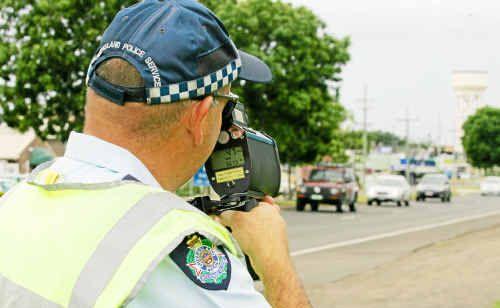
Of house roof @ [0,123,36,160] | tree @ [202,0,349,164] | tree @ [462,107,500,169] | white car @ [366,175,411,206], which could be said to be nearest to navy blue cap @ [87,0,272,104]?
tree @ [202,0,349,164]

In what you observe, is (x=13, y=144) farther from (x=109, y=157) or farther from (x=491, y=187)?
(x=109, y=157)

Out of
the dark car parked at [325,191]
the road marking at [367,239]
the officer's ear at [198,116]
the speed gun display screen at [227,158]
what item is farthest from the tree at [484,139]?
the officer's ear at [198,116]

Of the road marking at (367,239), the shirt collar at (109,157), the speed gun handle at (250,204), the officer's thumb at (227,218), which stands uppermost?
the shirt collar at (109,157)

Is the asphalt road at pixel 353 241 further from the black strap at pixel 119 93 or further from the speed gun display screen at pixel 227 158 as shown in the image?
the black strap at pixel 119 93

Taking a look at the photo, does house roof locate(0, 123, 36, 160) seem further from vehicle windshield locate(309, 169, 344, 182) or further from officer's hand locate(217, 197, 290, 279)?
officer's hand locate(217, 197, 290, 279)

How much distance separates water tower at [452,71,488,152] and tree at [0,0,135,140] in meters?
156

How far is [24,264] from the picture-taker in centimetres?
158

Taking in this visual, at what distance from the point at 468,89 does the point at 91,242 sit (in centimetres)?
18283

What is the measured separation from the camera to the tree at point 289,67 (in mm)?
34562

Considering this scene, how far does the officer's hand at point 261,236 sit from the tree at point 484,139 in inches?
4859

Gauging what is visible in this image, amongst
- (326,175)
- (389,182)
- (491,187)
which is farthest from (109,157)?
(491,187)

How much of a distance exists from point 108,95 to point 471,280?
31.2ft

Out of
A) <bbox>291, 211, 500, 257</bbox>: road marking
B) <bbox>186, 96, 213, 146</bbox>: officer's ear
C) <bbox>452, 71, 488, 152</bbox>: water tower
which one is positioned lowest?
<bbox>291, 211, 500, 257</bbox>: road marking

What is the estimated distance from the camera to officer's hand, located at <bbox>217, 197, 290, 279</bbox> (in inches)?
80.2
